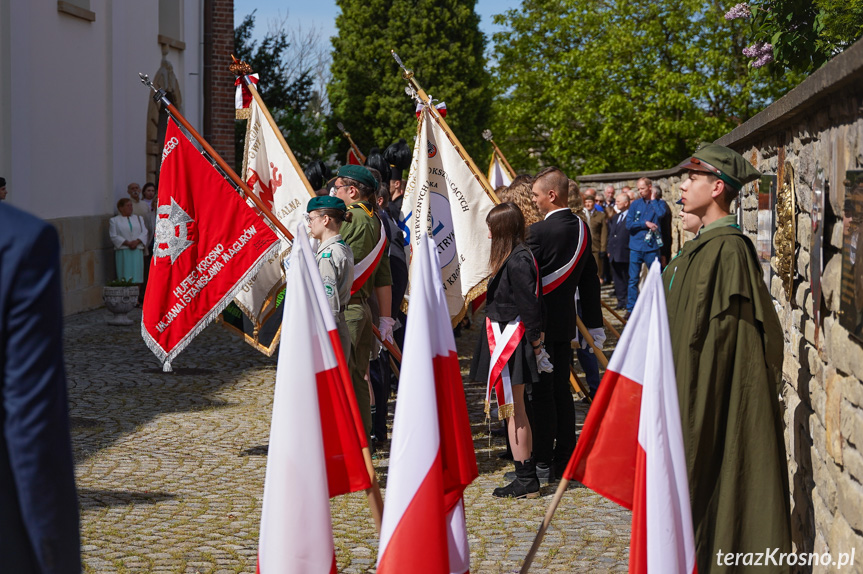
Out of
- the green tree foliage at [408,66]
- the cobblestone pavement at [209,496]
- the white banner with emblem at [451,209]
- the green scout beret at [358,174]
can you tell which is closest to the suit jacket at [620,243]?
the cobblestone pavement at [209,496]

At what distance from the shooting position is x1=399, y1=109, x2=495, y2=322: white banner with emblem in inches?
312

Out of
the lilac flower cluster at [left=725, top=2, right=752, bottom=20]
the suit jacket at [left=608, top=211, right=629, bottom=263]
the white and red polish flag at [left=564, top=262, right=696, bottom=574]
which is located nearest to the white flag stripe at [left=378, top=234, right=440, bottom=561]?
the white and red polish flag at [left=564, top=262, right=696, bottom=574]

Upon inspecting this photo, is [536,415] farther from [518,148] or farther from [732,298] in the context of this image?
[518,148]

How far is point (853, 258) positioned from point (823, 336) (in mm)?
732

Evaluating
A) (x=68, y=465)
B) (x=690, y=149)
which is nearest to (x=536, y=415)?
(x=68, y=465)

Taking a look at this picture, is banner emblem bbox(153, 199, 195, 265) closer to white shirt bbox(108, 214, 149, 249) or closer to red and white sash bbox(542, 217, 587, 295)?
red and white sash bbox(542, 217, 587, 295)

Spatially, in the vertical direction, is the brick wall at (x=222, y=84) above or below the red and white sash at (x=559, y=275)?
above

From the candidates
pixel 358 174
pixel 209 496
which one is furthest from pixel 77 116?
pixel 209 496

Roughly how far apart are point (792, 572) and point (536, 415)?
251 cm

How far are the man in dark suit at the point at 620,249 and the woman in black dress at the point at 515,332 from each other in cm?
913

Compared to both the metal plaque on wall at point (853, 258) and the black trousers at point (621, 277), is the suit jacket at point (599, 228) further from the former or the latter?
the metal plaque on wall at point (853, 258)

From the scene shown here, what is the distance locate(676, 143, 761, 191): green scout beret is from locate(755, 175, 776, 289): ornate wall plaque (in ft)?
3.84

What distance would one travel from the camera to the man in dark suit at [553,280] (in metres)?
6.26

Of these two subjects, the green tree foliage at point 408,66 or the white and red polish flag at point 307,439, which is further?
the green tree foliage at point 408,66
